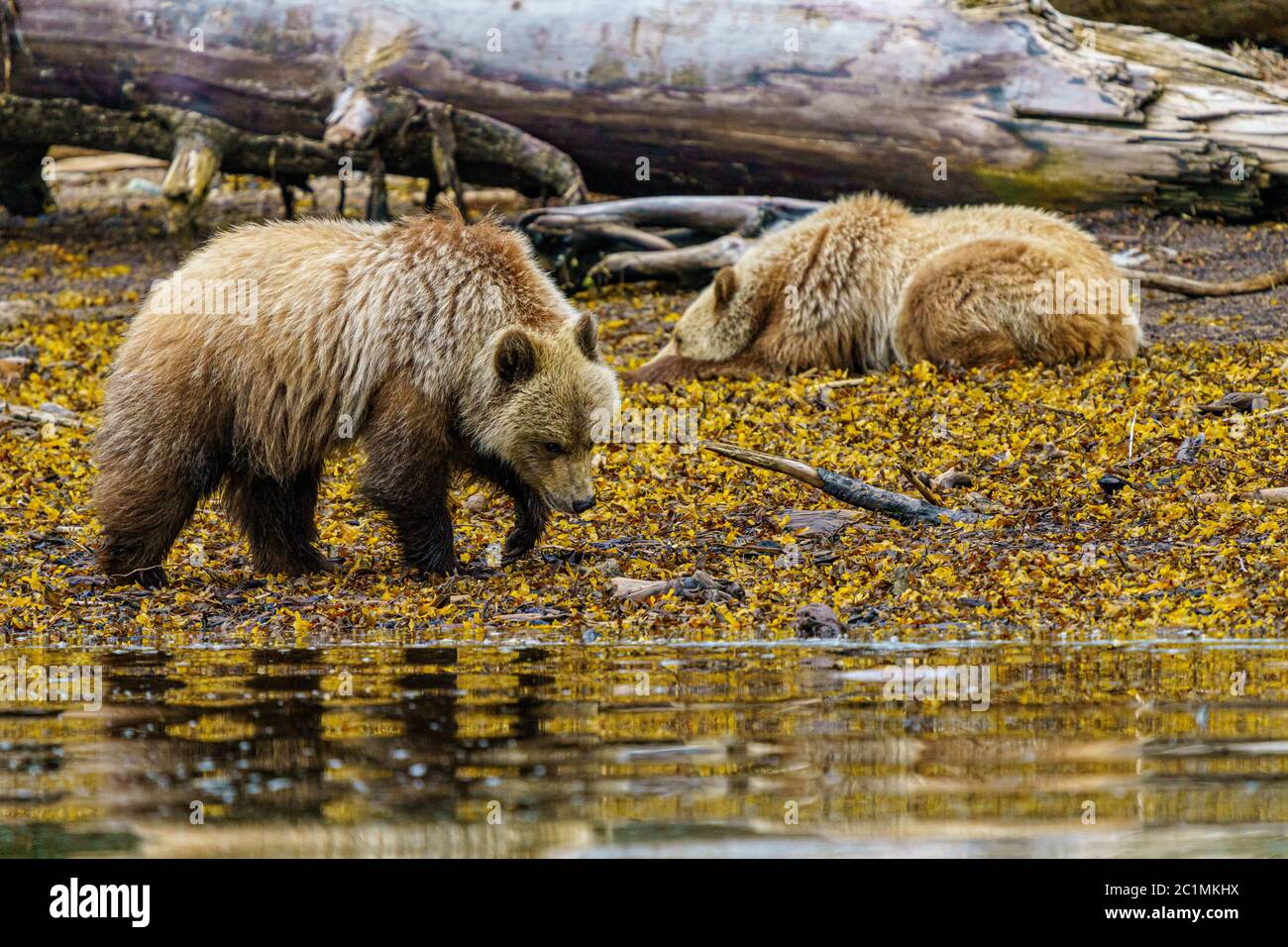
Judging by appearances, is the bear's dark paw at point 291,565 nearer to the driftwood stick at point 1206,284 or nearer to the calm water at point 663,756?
the calm water at point 663,756

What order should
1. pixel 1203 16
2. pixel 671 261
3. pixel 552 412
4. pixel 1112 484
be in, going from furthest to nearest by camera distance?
pixel 1203 16 → pixel 671 261 → pixel 1112 484 → pixel 552 412

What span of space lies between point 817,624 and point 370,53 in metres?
9.72

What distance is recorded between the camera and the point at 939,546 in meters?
8.31

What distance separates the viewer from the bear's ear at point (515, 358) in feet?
26.5

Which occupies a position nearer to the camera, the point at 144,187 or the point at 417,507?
the point at 417,507

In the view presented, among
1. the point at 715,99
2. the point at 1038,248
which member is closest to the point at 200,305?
the point at 1038,248

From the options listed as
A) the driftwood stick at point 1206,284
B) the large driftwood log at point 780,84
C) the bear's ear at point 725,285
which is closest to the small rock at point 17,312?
the large driftwood log at point 780,84

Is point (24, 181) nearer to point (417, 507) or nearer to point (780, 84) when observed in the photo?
point (780, 84)

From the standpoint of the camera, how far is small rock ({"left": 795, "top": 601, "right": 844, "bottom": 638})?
7293 mm

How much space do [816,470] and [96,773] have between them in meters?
4.66

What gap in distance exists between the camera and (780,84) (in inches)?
600

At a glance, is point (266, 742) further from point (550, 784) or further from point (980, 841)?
point (980, 841)

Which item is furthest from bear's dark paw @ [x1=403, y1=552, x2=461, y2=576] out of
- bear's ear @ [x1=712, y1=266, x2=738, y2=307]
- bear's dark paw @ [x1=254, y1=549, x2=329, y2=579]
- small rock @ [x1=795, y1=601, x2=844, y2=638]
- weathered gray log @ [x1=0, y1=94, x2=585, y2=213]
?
weathered gray log @ [x1=0, y1=94, x2=585, y2=213]

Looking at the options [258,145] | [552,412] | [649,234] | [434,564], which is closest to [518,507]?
[434,564]
